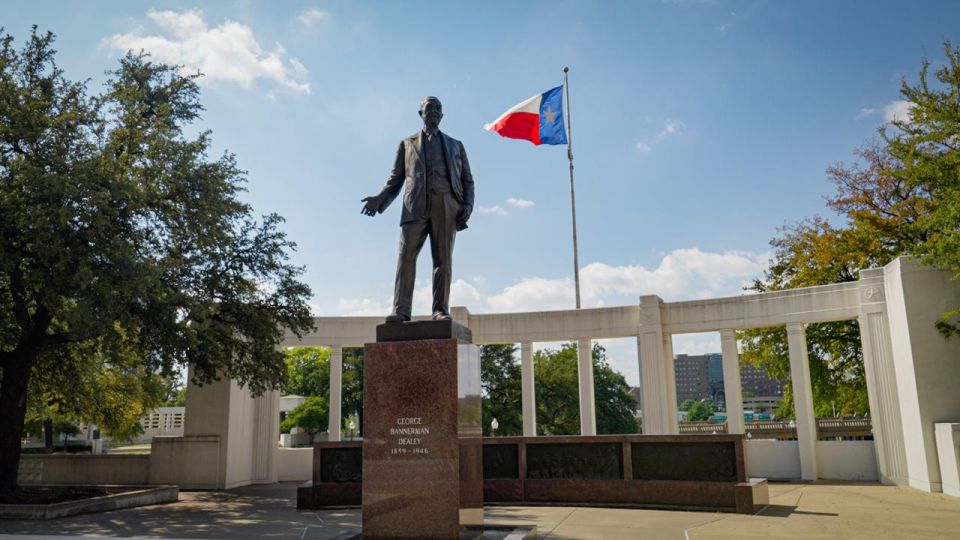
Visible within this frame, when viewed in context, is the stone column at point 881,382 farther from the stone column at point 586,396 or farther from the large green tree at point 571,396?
the large green tree at point 571,396

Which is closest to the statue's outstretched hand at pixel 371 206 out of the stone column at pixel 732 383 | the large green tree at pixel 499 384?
the stone column at pixel 732 383

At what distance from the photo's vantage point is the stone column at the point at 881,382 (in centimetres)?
2072

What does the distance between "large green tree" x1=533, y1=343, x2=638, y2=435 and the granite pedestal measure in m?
43.3

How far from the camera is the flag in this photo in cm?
2930

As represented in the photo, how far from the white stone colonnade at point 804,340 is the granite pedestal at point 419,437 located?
1438 cm

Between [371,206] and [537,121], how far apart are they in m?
19.6

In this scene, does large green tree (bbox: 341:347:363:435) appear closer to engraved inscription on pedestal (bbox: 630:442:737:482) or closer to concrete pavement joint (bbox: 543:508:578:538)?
engraved inscription on pedestal (bbox: 630:442:737:482)

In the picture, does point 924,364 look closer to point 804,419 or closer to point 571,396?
point 804,419

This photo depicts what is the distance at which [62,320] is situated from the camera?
58.9 ft

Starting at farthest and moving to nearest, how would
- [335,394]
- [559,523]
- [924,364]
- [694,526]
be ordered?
[335,394], [924,364], [559,523], [694,526]

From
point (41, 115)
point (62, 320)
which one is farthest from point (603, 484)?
point (41, 115)

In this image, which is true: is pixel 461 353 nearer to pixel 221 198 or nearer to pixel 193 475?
pixel 221 198

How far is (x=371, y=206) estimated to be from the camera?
10875mm

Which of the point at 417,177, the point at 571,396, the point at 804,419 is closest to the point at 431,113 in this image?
the point at 417,177
